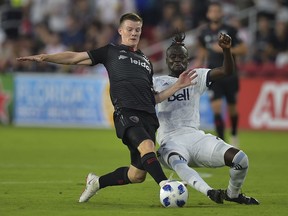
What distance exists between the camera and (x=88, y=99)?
2156cm

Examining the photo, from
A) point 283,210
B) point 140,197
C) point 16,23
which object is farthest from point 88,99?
point 283,210

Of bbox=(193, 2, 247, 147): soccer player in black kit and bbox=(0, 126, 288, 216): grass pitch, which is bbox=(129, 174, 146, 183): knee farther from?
bbox=(193, 2, 247, 147): soccer player in black kit

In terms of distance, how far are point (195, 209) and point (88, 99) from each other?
13.2 m

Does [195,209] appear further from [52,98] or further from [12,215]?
[52,98]

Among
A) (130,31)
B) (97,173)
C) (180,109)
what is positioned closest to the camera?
(130,31)

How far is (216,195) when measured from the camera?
28.1 feet

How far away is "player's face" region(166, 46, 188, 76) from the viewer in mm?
9406

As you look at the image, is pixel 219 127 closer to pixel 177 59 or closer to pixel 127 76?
pixel 177 59

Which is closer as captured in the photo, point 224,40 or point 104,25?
point 224,40

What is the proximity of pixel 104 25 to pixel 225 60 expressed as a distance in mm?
15585

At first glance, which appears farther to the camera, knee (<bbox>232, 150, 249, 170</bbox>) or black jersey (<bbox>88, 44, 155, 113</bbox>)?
black jersey (<bbox>88, 44, 155, 113</bbox>)

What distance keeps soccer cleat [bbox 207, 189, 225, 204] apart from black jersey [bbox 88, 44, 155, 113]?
1085 millimetres

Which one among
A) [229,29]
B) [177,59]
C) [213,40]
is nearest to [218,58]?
[213,40]

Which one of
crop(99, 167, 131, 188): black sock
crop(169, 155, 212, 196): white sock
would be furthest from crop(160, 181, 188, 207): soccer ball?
crop(99, 167, 131, 188): black sock
